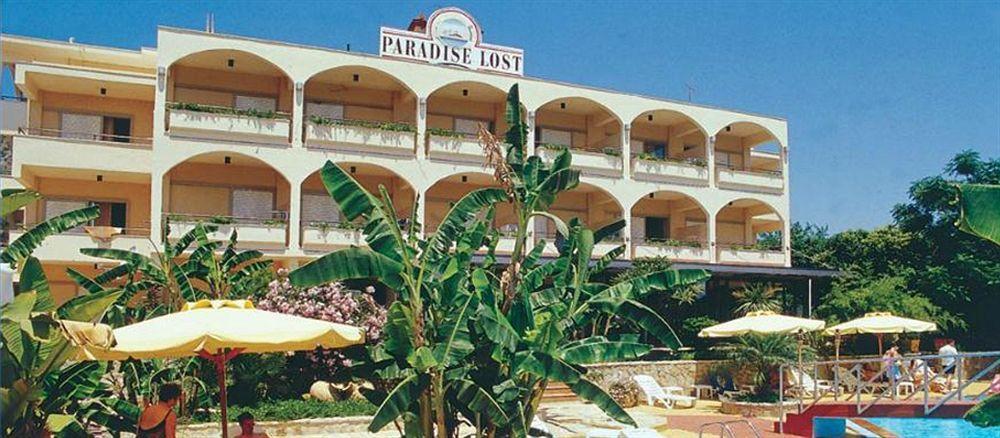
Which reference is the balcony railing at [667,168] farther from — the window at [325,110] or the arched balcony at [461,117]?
the window at [325,110]

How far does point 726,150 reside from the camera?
127 feet

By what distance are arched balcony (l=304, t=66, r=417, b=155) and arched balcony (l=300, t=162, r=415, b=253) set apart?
91 centimetres

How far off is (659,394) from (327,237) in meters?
11.4

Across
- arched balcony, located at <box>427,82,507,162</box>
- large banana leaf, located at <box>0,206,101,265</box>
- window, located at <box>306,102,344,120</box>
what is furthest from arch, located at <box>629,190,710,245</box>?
large banana leaf, located at <box>0,206,101,265</box>

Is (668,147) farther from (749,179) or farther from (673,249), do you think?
(673,249)

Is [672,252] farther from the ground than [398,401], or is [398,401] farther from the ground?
[672,252]

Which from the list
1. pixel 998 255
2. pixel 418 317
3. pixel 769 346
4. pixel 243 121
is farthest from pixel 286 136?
pixel 998 255

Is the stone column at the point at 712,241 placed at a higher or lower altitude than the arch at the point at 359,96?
lower

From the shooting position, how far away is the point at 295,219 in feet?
91.6

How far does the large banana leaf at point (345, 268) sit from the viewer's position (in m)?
9.51

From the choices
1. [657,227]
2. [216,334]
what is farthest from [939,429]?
[657,227]

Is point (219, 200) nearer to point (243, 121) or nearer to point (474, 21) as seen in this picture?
point (243, 121)

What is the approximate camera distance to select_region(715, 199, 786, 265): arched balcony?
113 ft

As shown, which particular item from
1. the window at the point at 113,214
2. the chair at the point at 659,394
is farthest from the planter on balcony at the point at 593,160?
the window at the point at 113,214
